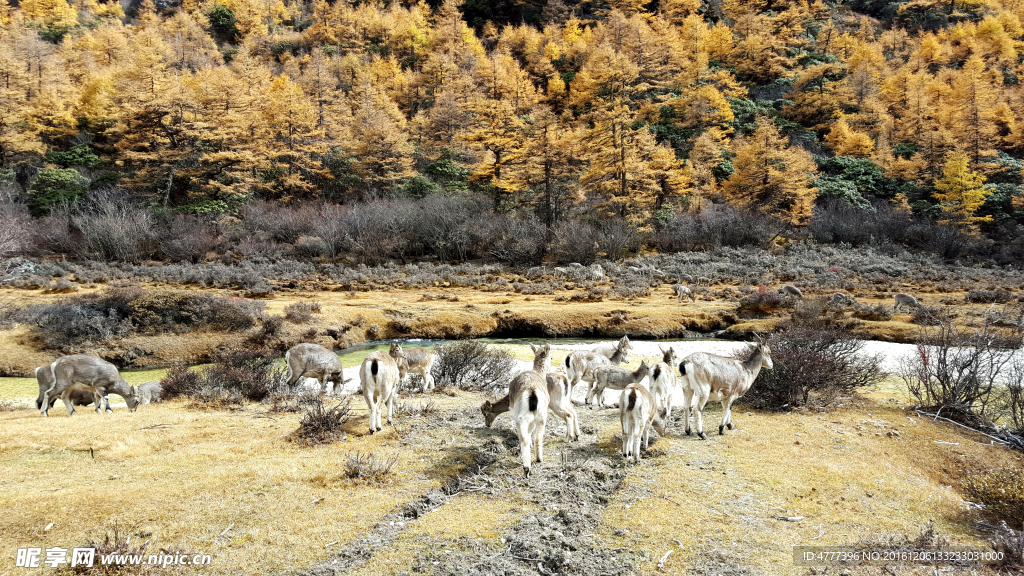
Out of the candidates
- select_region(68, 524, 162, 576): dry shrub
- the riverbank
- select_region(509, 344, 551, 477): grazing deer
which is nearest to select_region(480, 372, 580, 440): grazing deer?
select_region(509, 344, 551, 477): grazing deer

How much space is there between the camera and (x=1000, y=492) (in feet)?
18.2

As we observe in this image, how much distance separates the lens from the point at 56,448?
21.3 feet

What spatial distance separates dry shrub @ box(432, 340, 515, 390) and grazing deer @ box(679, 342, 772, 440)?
5796 millimetres

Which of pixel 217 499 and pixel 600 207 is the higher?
pixel 600 207

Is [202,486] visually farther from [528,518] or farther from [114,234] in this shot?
[114,234]

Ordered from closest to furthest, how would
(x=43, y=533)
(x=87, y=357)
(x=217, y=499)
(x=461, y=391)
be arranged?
(x=43, y=533)
(x=217, y=499)
(x=87, y=357)
(x=461, y=391)

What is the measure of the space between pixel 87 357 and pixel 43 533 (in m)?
6.37

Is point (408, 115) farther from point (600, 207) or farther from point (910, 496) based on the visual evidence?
point (910, 496)

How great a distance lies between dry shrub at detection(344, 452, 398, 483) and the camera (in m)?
5.79

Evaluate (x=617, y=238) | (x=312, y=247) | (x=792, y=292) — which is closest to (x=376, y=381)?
(x=792, y=292)

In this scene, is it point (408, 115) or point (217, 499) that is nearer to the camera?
point (217, 499)

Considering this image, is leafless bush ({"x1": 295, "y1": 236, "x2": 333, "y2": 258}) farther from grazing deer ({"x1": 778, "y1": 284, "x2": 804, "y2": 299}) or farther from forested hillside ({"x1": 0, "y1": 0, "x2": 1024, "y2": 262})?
grazing deer ({"x1": 778, "y1": 284, "x2": 804, "y2": 299})

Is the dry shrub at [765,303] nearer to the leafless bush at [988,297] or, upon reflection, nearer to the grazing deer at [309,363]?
the leafless bush at [988,297]

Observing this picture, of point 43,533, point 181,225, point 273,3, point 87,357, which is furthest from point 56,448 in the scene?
point 273,3
